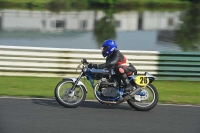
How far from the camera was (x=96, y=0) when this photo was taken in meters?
49.8

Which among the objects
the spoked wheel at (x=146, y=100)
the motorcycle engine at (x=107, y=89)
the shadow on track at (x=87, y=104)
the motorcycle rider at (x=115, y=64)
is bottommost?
the shadow on track at (x=87, y=104)

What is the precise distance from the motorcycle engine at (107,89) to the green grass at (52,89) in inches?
56.0

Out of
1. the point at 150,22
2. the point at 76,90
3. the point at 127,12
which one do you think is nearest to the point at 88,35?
the point at 150,22

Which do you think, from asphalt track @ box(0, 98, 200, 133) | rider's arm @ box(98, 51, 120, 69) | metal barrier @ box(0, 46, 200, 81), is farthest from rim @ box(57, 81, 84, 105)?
metal barrier @ box(0, 46, 200, 81)

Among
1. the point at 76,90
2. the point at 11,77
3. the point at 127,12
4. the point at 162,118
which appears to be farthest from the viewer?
the point at 127,12

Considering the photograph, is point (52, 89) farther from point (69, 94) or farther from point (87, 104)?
point (69, 94)

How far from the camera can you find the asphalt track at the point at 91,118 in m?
8.11

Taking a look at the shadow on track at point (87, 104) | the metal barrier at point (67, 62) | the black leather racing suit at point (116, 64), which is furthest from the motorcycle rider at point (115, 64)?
the metal barrier at point (67, 62)

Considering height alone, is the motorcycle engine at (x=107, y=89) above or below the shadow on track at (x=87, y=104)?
above

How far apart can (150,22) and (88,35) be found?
11833 millimetres

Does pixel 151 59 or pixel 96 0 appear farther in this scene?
pixel 96 0

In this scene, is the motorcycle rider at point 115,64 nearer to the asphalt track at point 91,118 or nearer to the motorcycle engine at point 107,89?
the motorcycle engine at point 107,89

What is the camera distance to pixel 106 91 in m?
9.80

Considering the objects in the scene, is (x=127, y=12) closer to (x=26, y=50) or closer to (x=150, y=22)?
(x=150, y=22)
